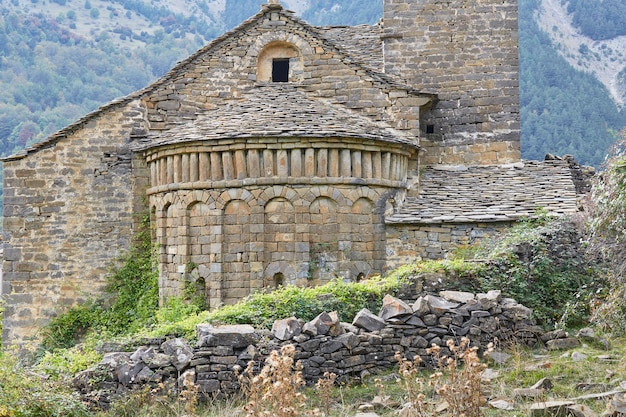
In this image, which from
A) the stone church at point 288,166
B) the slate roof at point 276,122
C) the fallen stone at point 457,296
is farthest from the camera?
the stone church at point 288,166

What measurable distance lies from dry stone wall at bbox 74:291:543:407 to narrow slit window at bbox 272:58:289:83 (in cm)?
708

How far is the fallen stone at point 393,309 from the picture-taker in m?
9.49

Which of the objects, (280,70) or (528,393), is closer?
(528,393)

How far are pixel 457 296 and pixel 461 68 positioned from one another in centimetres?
763

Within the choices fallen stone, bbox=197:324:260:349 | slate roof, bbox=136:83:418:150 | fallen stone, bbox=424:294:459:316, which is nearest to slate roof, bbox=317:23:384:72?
slate roof, bbox=136:83:418:150

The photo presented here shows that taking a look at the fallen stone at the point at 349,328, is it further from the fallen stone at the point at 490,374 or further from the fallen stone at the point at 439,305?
the fallen stone at the point at 490,374

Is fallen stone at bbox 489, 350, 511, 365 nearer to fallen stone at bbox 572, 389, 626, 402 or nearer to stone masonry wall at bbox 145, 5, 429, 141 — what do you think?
fallen stone at bbox 572, 389, 626, 402

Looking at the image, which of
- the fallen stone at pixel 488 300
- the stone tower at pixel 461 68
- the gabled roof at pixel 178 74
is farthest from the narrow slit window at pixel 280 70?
the fallen stone at pixel 488 300

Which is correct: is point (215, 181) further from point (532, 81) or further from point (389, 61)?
point (532, 81)

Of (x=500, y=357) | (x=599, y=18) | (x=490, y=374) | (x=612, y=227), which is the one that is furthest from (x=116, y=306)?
(x=599, y=18)

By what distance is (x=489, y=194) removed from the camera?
1466 cm

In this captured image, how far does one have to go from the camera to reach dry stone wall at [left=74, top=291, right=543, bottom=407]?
8805mm

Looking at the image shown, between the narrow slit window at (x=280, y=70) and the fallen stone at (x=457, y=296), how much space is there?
22.4 ft

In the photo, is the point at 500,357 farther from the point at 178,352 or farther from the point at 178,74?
the point at 178,74
